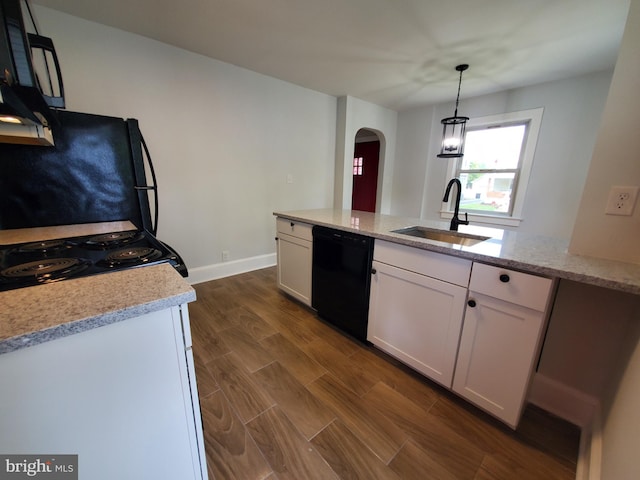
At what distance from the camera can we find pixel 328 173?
399 centimetres

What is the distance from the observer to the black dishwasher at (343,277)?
177cm

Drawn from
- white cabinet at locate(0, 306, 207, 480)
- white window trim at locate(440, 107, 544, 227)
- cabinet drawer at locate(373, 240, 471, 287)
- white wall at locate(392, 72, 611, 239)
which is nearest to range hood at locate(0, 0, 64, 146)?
white cabinet at locate(0, 306, 207, 480)

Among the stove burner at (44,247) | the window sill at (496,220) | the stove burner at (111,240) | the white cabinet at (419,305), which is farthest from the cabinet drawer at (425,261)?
the window sill at (496,220)

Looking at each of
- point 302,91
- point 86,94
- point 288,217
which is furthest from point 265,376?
point 302,91

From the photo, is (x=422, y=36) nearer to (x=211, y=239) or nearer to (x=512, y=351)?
(x=512, y=351)

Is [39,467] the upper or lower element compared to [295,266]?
upper

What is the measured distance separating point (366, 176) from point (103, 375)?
5.76 m

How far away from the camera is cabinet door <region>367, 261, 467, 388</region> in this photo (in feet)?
4.51

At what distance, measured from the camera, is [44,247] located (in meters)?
1.05

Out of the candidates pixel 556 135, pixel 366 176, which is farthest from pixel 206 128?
pixel 556 135

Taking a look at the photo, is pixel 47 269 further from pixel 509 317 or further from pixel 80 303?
pixel 509 317

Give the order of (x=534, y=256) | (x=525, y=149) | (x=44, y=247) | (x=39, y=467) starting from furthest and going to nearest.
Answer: (x=525, y=149)
(x=534, y=256)
(x=44, y=247)
(x=39, y=467)

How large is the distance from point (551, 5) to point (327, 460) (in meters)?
3.15

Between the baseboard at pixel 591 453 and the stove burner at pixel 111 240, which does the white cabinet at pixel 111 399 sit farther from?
the baseboard at pixel 591 453
